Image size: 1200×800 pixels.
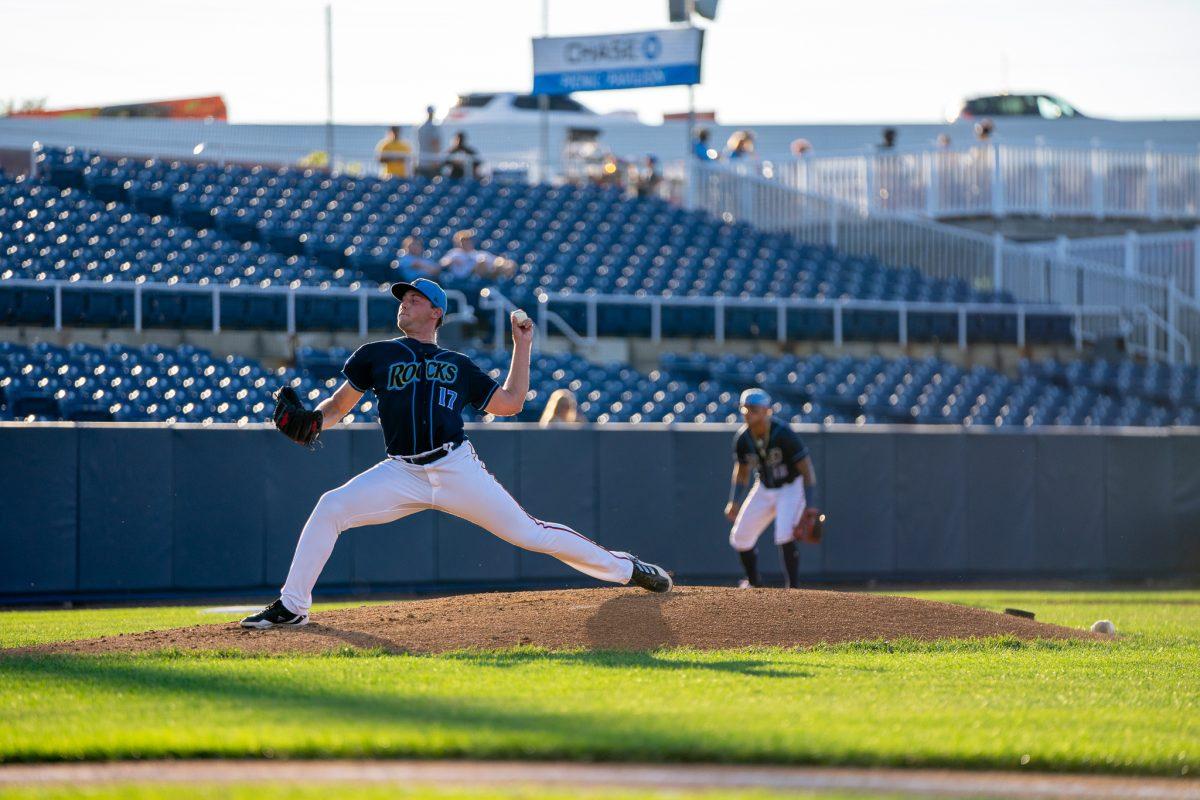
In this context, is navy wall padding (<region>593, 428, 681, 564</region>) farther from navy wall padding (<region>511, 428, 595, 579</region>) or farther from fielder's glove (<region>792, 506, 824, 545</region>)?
fielder's glove (<region>792, 506, 824, 545</region>)

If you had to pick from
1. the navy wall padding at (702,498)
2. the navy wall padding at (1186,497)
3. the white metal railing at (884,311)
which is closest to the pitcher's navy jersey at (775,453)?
the navy wall padding at (702,498)

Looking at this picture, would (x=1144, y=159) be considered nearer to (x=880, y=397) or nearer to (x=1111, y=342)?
(x=1111, y=342)

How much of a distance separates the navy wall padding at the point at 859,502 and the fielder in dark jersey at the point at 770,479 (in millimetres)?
4236

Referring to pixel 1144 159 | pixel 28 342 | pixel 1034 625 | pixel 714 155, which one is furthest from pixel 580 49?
pixel 1034 625

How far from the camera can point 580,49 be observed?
101ft

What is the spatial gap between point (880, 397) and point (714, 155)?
1042 centimetres

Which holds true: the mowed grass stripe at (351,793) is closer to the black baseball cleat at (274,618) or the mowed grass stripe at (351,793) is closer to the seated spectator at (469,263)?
the black baseball cleat at (274,618)

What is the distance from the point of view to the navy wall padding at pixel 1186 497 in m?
18.2

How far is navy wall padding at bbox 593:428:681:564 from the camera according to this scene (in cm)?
1633

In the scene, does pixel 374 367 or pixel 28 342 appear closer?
pixel 374 367

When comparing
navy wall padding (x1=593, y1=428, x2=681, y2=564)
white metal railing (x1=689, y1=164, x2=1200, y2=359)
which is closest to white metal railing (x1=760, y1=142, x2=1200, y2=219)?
white metal railing (x1=689, y1=164, x2=1200, y2=359)

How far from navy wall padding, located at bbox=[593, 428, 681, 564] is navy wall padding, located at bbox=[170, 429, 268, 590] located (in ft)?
11.3

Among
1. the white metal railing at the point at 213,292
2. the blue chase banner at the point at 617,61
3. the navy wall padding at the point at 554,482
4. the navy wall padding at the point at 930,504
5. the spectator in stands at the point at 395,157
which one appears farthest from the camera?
the blue chase banner at the point at 617,61

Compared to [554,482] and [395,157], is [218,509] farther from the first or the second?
[395,157]
